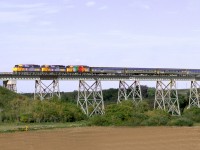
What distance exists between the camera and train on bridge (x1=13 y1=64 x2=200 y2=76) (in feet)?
193

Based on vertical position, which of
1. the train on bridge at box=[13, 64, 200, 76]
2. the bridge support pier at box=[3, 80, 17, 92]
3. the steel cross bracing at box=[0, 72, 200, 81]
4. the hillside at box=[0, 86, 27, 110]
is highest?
the train on bridge at box=[13, 64, 200, 76]

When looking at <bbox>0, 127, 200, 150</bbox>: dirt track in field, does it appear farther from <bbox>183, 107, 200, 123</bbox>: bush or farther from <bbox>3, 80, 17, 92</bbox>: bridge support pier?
<bbox>3, 80, 17, 92</bbox>: bridge support pier

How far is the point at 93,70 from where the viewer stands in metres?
62.6

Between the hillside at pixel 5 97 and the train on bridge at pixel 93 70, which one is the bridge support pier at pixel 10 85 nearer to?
the hillside at pixel 5 97

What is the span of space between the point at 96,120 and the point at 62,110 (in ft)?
19.0

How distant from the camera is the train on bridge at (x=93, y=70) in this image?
193ft

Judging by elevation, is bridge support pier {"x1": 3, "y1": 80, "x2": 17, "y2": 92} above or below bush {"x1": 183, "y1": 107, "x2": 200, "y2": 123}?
above

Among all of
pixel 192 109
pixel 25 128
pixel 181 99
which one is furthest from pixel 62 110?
pixel 181 99

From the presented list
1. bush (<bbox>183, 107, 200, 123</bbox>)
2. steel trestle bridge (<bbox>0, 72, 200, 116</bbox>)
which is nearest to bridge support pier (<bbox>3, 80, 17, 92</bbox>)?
steel trestle bridge (<bbox>0, 72, 200, 116</bbox>)

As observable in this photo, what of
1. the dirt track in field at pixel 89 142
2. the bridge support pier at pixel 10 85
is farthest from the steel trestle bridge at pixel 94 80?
the dirt track in field at pixel 89 142

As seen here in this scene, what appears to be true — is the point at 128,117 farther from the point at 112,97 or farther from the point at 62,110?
the point at 112,97

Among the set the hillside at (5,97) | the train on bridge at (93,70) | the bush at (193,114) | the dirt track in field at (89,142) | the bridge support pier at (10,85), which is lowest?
the dirt track in field at (89,142)

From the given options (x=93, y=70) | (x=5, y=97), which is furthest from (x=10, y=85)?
(x=93, y=70)

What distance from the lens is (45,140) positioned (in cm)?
3322
